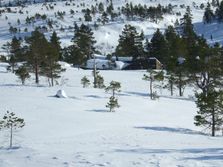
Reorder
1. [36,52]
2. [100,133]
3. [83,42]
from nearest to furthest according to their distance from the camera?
[100,133] → [36,52] → [83,42]

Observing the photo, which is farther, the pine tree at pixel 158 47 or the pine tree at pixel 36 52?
the pine tree at pixel 158 47

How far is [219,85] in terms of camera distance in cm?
5256

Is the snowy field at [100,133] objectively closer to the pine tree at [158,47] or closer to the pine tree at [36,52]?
the pine tree at [36,52]

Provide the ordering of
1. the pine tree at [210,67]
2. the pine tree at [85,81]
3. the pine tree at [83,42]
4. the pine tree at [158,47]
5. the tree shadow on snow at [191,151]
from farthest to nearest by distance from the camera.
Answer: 1. the pine tree at [158,47]
2. the pine tree at [83,42]
3. the pine tree at [85,81]
4. the pine tree at [210,67]
5. the tree shadow on snow at [191,151]

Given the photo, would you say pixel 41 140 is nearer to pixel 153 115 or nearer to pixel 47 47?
pixel 153 115

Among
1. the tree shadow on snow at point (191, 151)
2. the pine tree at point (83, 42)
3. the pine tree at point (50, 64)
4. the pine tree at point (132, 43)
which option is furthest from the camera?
the pine tree at point (132, 43)

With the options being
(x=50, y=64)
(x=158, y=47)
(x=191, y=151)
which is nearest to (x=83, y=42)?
(x=158, y=47)

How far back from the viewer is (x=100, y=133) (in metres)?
25.0

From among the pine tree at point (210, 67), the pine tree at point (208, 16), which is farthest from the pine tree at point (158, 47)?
the pine tree at point (208, 16)

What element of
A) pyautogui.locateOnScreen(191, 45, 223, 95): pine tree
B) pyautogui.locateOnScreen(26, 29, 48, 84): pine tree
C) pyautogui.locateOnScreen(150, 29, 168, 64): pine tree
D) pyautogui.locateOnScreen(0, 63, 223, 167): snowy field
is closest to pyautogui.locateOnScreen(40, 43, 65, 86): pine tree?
pyautogui.locateOnScreen(26, 29, 48, 84): pine tree

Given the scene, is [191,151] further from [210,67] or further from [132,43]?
[132,43]

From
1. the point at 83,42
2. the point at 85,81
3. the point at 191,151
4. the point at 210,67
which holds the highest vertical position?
the point at 83,42

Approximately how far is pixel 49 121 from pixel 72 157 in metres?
13.2

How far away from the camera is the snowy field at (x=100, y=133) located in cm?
1725
